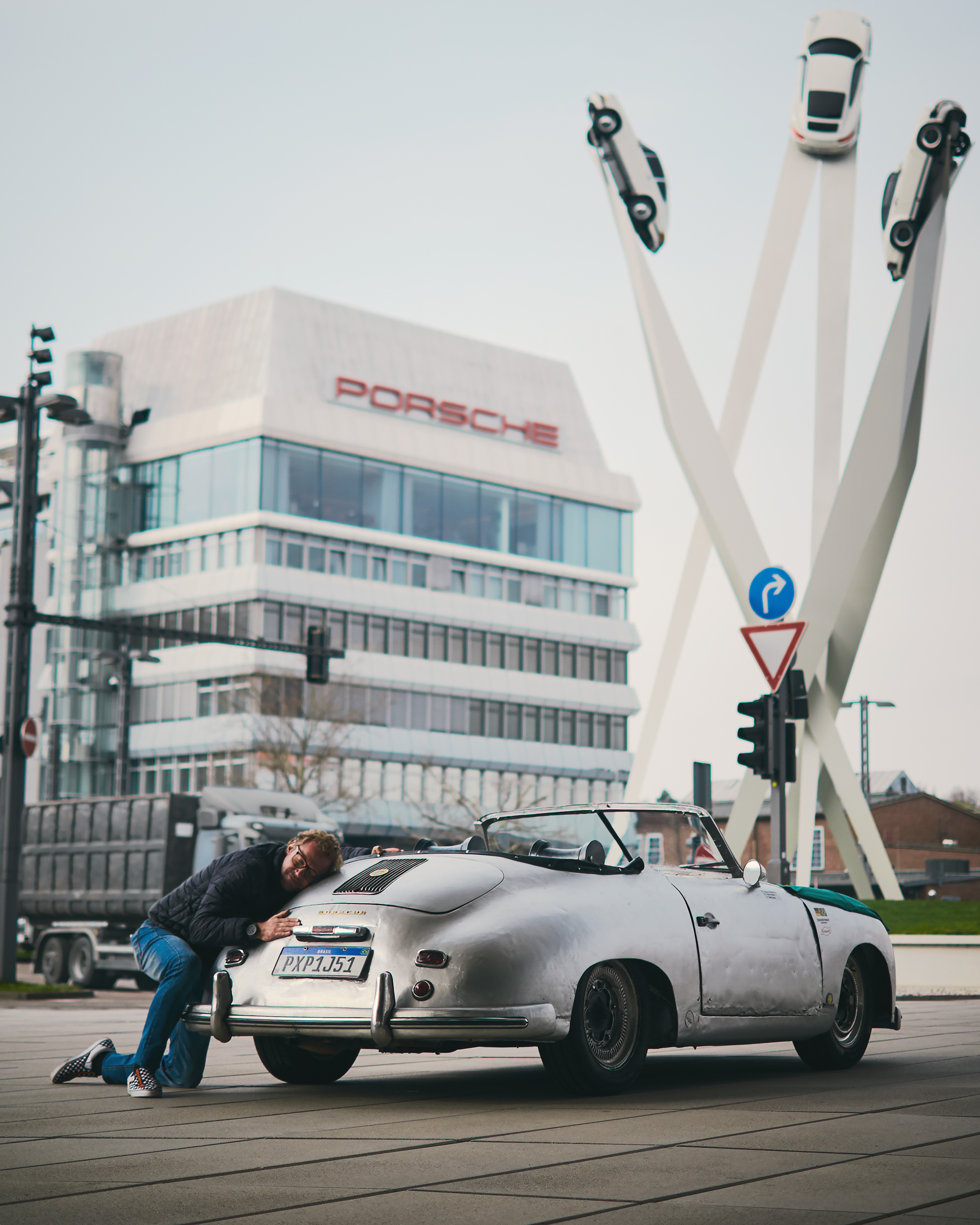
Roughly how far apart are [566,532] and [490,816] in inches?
2636

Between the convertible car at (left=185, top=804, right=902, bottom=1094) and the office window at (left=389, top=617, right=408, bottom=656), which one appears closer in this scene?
the convertible car at (left=185, top=804, right=902, bottom=1094)

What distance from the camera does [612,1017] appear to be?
26.5ft

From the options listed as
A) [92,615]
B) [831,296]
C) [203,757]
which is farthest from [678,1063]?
[92,615]

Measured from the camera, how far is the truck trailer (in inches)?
1100

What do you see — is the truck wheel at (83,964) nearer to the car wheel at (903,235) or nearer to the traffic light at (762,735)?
the traffic light at (762,735)

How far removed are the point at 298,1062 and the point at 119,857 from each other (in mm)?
20551

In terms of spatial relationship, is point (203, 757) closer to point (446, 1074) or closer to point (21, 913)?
point (21, 913)

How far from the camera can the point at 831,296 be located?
89.0 ft

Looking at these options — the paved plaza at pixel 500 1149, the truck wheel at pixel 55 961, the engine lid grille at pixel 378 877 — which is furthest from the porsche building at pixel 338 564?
the engine lid grille at pixel 378 877

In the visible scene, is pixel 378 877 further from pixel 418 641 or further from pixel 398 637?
pixel 418 641

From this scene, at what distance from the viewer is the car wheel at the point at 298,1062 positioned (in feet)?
29.2

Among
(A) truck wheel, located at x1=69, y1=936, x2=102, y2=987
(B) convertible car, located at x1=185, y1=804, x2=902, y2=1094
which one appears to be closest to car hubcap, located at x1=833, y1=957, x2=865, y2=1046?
(B) convertible car, located at x1=185, y1=804, x2=902, y2=1094

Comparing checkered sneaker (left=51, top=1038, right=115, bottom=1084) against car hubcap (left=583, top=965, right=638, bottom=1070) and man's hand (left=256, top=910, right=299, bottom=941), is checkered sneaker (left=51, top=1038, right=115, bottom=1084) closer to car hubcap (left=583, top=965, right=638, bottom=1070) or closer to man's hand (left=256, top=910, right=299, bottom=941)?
man's hand (left=256, top=910, right=299, bottom=941)

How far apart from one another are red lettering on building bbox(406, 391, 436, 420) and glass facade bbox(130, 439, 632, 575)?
2.69 m
